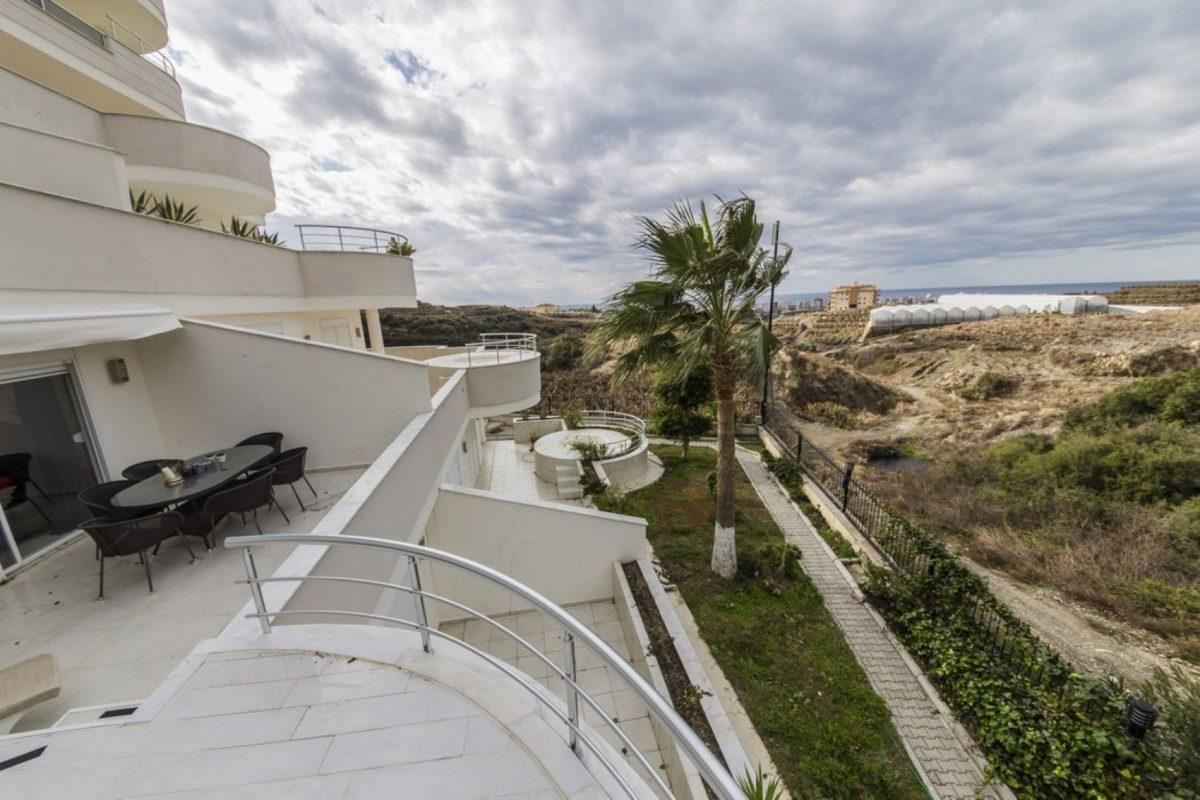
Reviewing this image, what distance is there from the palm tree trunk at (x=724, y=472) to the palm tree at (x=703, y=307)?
2cm

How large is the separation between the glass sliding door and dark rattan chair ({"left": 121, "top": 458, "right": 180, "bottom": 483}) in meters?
0.37

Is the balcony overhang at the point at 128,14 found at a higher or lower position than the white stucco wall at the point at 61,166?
higher

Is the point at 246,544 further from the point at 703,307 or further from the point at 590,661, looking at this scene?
the point at 703,307

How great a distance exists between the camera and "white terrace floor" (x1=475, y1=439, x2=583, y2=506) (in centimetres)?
1308

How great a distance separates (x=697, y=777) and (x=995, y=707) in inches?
170

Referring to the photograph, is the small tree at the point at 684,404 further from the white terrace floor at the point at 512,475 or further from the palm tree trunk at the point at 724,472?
the palm tree trunk at the point at 724,472

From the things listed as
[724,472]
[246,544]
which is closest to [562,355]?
[724,472]

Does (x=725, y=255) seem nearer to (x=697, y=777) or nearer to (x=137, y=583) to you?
(x=697, y=777)

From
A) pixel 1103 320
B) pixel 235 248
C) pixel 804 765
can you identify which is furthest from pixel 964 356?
pixel 235 248

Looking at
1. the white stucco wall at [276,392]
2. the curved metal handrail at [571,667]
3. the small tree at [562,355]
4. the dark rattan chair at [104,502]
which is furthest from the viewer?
the small tree at [562,355]

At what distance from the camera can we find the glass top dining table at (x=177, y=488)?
425 cm

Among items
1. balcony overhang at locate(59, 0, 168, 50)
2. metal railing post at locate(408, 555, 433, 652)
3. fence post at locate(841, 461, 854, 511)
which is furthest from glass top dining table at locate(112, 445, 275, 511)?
balcony overhang at locate(59, 0, 168, 50)

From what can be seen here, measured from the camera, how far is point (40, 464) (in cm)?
482

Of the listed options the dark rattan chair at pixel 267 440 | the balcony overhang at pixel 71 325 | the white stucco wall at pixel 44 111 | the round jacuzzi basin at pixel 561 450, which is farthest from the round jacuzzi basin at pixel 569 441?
the white stucco wall at pixel 44 111
